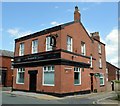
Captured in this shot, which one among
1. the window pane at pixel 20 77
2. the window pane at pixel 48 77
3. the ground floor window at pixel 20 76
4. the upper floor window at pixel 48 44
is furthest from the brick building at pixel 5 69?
the window pane at pixel 48 77

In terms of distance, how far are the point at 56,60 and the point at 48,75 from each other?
221cm

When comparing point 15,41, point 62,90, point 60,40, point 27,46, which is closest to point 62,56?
point 60,40

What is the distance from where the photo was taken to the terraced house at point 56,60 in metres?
21.7

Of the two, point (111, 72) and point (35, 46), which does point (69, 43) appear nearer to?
point (35, 46)

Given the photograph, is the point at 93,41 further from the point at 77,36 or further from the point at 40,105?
the point at 40,105

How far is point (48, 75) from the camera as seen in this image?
2247 cm

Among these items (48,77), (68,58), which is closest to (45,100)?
(48,77)

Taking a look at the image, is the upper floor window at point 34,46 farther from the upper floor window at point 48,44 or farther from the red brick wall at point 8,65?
the red brick wall at point 8,65

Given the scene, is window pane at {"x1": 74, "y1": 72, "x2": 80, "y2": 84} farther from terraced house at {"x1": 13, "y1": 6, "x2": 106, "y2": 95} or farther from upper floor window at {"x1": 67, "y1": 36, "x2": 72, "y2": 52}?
upper floor window at {"x1": 67, "y1": 36, "x2": 72, "y2": 52}

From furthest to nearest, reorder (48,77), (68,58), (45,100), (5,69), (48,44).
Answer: (5,69) < (48,44) < (68,58) < (48,77) < (45,100)

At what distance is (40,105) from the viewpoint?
565 inches

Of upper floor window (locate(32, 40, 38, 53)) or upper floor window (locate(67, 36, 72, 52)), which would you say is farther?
upper floor window (locate(32, 40, 38, 53))

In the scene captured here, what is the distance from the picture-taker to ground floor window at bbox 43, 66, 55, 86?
72.1 feet

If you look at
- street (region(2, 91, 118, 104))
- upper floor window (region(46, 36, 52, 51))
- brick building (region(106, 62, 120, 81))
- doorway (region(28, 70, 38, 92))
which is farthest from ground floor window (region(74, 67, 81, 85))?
brick building (region(106, 62, 120, 81))
